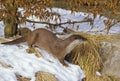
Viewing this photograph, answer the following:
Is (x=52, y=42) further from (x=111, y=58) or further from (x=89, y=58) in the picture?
(x=111, y=58)

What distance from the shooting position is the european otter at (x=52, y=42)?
5363mm

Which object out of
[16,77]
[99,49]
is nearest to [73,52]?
[99,49]

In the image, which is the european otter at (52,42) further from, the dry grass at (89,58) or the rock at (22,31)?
the rock at (22,31)

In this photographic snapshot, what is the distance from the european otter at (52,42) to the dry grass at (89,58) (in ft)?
1.00

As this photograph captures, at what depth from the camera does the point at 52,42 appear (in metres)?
5.52

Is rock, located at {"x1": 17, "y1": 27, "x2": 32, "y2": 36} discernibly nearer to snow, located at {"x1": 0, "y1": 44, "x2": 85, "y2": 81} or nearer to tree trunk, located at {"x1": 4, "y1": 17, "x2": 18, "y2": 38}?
tree trunk, located at {"x1": 4, "y1": 17, "x2": 18, "y2": 38}

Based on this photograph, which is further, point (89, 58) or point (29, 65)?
point (89, 58)

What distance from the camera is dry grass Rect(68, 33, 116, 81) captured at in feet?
18.2

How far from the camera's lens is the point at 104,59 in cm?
581

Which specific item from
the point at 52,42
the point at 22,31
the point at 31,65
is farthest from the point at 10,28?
the point at 31,65

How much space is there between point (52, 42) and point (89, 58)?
54 cm

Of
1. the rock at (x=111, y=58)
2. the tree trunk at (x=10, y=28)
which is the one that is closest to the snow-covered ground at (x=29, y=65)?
the rock at (x=111, y=58)

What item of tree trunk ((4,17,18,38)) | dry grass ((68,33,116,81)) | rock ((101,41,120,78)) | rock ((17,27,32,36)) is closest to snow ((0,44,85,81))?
dry grass ((68,33,116,81))

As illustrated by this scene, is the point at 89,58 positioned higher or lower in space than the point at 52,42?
lower
